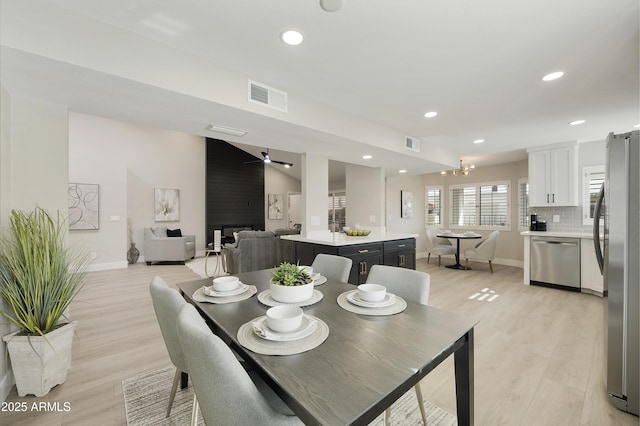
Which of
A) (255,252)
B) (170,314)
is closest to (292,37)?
(170,314)

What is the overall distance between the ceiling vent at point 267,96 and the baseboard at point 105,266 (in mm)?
5833

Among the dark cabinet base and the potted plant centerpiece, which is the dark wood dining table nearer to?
the potted plant centerpiece

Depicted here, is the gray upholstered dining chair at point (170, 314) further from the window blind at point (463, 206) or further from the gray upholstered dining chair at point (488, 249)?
the window blind at point (463, 206)

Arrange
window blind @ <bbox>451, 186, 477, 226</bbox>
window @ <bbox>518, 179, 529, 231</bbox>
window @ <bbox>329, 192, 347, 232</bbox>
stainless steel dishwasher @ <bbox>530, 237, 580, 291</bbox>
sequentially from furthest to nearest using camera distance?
window @ <bbox>329, 192, 347, 232</bbox>, window blind @ <bbox>451, 186, 477, 226</bbox>, window @ <bbox>518, 179, 529, 231</bbox>, stainless steel dishwasher @ <bbox>530, 237, 580, 291</bbox>

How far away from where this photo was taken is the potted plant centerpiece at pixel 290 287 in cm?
140

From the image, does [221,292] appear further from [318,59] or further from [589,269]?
[589,269]

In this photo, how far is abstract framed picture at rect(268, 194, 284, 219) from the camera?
9828mm

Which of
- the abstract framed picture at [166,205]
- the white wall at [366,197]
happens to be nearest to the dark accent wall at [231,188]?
the abstract framed picture at [166,205]

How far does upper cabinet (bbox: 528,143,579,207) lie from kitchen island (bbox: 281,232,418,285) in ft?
8.40

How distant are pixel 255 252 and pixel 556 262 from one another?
16.4 feet

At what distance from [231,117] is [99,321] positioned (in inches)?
110

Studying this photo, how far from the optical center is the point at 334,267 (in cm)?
221

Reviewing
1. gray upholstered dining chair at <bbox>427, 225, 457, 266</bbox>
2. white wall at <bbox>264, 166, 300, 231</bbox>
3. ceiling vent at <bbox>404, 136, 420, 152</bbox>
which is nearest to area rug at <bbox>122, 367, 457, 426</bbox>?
ceiling vent at <bbox>404, 136, 420, 152</bbox>

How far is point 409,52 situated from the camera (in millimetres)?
1987
